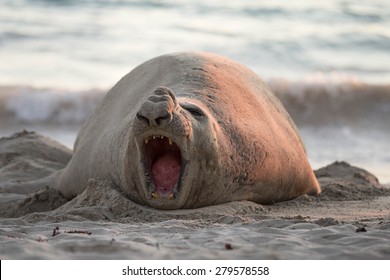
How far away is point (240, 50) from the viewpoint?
1934cm

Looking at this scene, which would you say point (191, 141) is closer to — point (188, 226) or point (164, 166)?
point (164, 166)

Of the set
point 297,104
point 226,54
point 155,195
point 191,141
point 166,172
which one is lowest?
point 155,195

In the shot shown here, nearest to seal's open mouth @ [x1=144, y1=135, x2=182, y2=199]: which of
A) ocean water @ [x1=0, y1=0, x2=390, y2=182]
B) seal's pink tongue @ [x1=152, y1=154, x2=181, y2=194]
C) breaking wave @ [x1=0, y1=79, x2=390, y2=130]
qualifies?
seal's pink tongue @ [x1=152, y1=154, x2=181, y2=194]

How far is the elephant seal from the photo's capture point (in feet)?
21.2

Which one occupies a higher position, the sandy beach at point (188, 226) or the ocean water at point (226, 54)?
the ocean water at point (226, 54)

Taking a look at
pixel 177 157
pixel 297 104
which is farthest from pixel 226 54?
pixel 177 157

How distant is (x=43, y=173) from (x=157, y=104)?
3490 millimetres

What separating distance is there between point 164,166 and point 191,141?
0.27 metres

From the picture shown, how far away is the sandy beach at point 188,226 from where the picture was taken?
4.61 metres

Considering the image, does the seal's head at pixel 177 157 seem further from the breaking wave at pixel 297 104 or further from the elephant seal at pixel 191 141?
the breaking wave at pixel 297 104

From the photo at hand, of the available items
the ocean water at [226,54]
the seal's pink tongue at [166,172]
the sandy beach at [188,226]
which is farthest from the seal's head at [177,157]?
the ocean water at [226,54]

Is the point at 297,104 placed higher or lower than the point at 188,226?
higher

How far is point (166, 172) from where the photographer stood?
21.4ft

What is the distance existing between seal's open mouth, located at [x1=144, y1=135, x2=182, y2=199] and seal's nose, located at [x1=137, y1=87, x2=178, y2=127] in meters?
0.36
